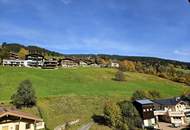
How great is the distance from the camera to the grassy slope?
352 ft

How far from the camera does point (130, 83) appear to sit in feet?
456

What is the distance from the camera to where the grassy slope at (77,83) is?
A: 10744 centimetres

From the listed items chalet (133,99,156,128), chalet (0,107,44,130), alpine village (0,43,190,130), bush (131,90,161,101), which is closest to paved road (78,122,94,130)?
alpine village (0,43,190,130)

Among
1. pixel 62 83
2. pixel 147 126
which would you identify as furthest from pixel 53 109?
pixel 62 83

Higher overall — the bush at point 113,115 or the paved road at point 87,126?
the bush at point 113,115

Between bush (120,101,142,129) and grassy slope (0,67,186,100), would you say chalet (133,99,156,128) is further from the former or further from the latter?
grassy slope (0,67,186,100)

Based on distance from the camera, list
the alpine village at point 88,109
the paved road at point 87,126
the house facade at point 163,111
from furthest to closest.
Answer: the house facade at point 163,111 → the paved road at point 87,126 → the alpine village at point 88,109

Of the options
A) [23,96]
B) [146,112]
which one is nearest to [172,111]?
[146,112]

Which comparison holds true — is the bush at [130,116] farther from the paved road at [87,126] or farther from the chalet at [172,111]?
the chalet at [172,111]

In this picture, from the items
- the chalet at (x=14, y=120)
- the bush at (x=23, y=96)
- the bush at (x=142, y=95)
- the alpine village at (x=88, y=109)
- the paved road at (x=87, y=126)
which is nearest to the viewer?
the chalet at (x=14, y=120)

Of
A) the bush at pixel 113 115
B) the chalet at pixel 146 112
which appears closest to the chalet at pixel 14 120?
the bush at pixel 113 115

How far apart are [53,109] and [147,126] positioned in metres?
26.6

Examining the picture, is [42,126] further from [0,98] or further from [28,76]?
[28,76]

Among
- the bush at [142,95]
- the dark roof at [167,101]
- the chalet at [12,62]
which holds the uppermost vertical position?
the chalet at [12,62]
